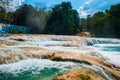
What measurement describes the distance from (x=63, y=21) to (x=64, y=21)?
265 mm

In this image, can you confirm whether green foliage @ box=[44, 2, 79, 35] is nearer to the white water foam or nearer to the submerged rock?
the white water foam

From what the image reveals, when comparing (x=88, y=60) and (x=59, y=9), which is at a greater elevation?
(x=59, y=9)

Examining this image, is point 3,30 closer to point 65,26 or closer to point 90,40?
point 65,26

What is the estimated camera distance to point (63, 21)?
65.2 meters

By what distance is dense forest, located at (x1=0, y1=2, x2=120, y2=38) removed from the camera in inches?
2480

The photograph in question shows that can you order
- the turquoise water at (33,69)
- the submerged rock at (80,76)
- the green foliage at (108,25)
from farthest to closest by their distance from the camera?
1. the green foliage at (108,25)
2. the turquoise water at (33,69)
3. the submerged rock at (80,76)

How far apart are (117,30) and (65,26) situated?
1190 cm

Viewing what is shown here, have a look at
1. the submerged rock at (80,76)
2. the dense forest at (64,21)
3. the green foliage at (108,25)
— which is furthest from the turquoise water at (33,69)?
the green foliage at (108,25)

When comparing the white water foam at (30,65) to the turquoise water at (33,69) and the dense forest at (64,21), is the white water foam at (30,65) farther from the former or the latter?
the dense forest at (64,21)

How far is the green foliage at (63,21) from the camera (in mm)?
64188

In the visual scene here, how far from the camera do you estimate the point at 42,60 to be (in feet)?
57.8

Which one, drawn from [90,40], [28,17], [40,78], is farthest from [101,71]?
[28,17]

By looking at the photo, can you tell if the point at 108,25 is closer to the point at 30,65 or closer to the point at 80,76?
the point at 30,65

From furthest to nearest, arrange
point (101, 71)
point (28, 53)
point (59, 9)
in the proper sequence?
point (59, 9), point (28, 53), point (101, 71)
